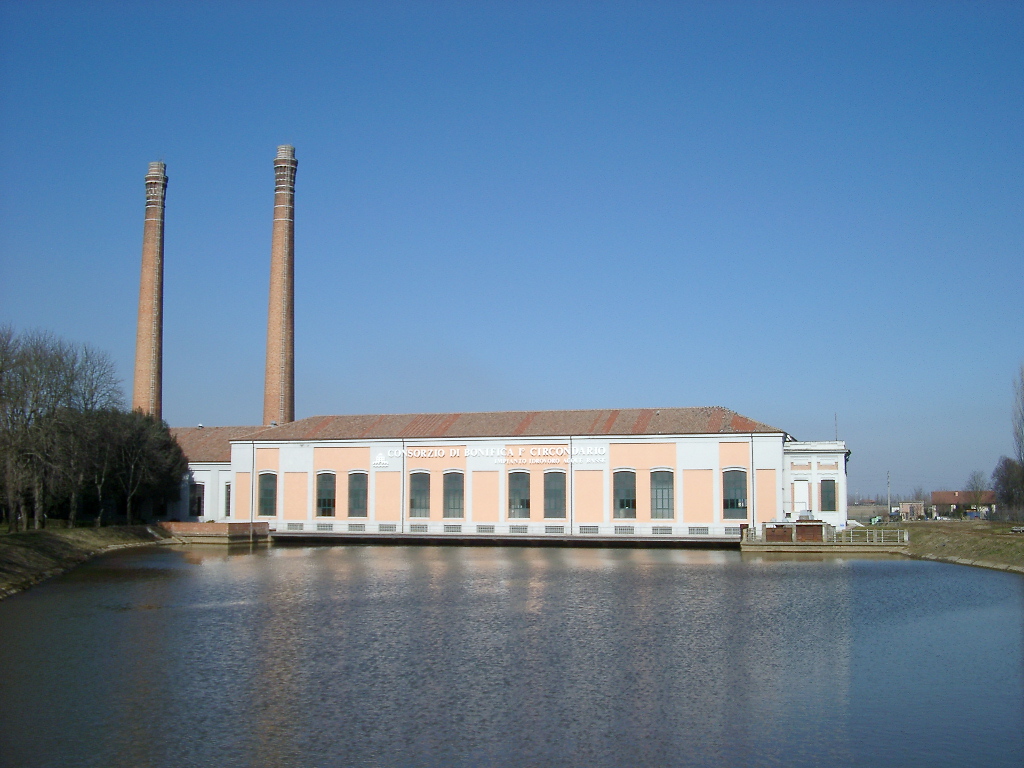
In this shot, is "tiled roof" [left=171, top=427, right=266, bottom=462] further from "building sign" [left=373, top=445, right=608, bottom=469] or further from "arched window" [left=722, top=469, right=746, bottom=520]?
"arched window" [left=722, top=469, right=746, bottom=520]

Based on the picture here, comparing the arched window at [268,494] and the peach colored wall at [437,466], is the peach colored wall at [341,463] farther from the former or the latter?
the peach colored wall at [437,466]

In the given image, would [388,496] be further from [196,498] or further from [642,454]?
[196,498]

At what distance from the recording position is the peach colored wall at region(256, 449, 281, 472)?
2030 inches

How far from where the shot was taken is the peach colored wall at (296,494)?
167ft

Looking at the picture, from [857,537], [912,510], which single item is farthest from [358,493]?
[912,510]

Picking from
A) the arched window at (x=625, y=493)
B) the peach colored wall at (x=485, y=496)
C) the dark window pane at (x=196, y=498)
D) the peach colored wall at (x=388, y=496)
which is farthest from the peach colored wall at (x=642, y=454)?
the dark window pane at (x=196, y=498)

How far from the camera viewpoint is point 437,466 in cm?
4903

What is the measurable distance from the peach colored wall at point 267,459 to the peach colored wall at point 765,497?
24.7 metres

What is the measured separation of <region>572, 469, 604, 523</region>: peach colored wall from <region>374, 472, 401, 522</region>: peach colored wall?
910 cm

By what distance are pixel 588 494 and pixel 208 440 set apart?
1024 inches

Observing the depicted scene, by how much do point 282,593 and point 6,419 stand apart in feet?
69.0

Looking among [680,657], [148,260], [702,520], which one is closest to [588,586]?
[680,657]

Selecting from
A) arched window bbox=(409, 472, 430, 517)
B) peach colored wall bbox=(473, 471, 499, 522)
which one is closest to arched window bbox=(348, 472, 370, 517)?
arched window bbox=(409, 472, 430, 517)

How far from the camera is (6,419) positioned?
40469 millimetres
